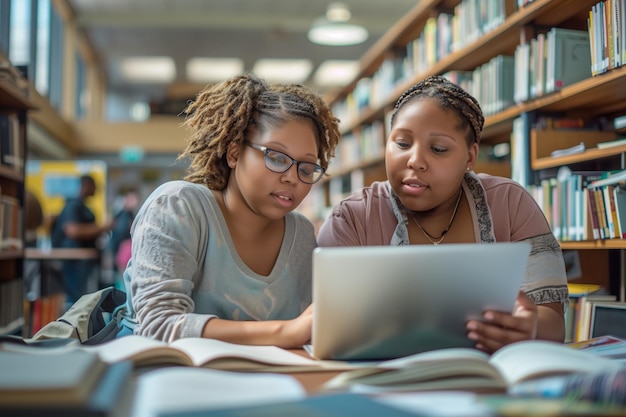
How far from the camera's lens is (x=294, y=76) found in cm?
1109

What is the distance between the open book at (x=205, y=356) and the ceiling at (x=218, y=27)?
24.3ft

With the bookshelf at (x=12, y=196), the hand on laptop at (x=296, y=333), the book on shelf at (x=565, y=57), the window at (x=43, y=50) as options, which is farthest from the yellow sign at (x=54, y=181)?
the hand on laptop at (x=296, y=333)

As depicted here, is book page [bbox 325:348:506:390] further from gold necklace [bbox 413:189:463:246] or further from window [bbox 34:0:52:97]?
window [bbox 34:0:52:97]

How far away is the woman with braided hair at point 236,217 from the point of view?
48.4 inches

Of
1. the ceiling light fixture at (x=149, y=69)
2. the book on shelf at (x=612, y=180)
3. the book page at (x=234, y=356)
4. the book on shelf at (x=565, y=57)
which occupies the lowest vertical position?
the book page at (x=234, y=356)

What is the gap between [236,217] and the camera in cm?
146

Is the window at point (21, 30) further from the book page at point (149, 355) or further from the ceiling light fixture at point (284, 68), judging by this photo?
the book page at point (149, 355)

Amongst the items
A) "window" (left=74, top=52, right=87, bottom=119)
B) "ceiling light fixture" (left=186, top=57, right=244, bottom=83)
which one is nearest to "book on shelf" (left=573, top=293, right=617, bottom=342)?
"ceiling light fixture" (left=186, top=57, right=244, bottom=83)

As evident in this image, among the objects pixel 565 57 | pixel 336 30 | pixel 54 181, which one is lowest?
pixel 565 57

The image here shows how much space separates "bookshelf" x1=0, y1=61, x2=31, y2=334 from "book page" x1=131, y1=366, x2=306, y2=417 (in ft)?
9.80

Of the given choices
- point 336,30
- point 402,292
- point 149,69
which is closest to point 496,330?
point 402,292

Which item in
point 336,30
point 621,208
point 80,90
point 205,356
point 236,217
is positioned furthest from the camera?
point 80,90

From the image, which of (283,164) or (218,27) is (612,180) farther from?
(218,27)

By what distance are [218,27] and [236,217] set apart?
7.43m
